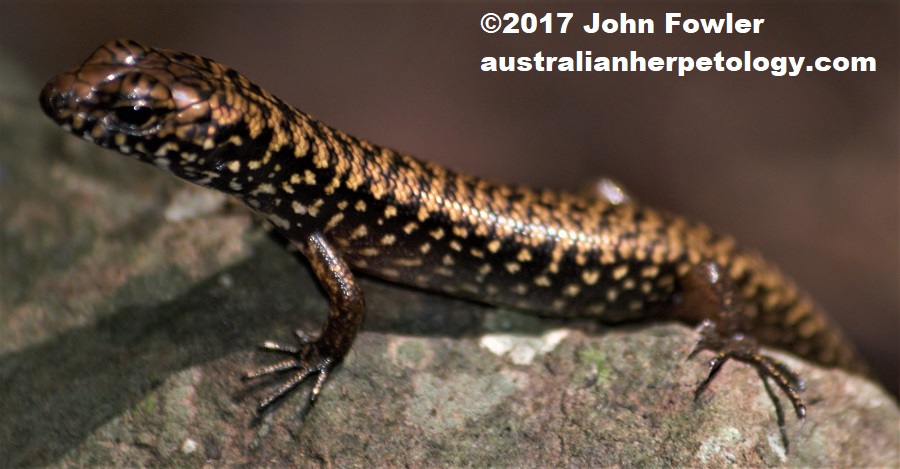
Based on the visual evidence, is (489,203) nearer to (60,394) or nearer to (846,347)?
(60,394)

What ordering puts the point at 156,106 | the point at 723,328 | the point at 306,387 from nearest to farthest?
1. the point at 156,106
2. the point at 306,387
3. the point at 723,328

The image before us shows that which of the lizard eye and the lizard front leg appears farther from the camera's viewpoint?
the lizard front leg

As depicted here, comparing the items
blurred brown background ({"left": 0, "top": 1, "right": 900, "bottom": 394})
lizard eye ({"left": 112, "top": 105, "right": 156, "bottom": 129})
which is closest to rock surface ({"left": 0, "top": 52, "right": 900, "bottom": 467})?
lizard eye ({"left": 112, "top": 105, "right": 156, "bottom": 129})

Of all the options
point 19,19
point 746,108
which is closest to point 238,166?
point 746,108

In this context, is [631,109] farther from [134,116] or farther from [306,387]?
[134,116]

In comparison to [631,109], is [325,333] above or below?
below

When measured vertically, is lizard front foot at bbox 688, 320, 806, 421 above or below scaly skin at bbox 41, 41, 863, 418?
below

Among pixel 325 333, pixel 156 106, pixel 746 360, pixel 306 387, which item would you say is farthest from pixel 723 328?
pixel 156 106

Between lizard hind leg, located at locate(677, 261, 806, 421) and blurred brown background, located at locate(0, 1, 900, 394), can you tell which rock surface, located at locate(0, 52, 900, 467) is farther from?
blurred brown background, located at locate(0, 1, 900, 394)
